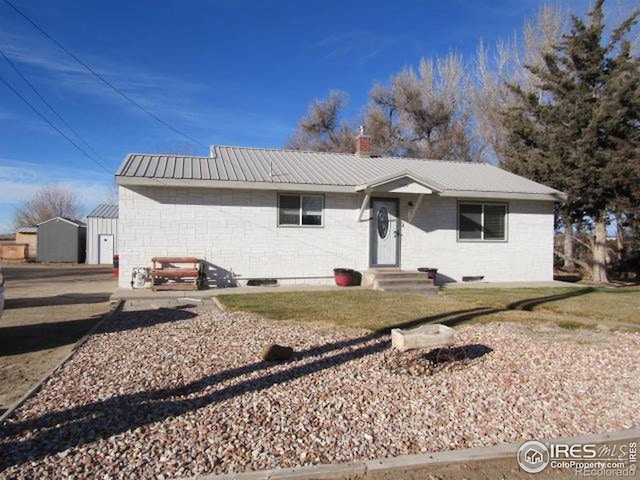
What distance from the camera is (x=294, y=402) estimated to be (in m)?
4.16

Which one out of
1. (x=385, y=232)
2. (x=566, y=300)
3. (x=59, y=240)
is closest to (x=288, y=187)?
(x=385, y=232)

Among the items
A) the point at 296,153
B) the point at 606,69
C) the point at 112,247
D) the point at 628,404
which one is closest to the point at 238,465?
the point at 628,404

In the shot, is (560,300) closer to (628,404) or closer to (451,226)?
(451,226)

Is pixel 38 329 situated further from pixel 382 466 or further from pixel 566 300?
pixel 566 300

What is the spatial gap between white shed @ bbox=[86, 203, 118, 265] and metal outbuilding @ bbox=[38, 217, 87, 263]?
1278 mm

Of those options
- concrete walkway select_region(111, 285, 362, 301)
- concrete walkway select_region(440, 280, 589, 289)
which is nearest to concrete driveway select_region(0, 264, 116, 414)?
concrete walkway select_region(111, 285, 362, 301)

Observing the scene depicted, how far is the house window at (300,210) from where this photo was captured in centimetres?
1300

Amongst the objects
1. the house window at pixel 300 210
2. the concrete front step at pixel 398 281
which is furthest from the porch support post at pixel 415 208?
the house window at pixel 300 210

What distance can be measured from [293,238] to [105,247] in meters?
18.4

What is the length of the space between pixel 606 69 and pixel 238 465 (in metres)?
19.7

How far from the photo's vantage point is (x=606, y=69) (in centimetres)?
1714

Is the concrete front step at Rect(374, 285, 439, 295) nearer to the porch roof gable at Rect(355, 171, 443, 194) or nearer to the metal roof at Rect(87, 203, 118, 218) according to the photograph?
the porch roof gable at Rect(355, 171, 443, 194)

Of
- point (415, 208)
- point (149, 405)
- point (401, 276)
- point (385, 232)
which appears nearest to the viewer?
point (149, 405)

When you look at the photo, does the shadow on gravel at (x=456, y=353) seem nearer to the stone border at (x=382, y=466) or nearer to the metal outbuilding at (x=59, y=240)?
the stone border at (x=382, y=466)
